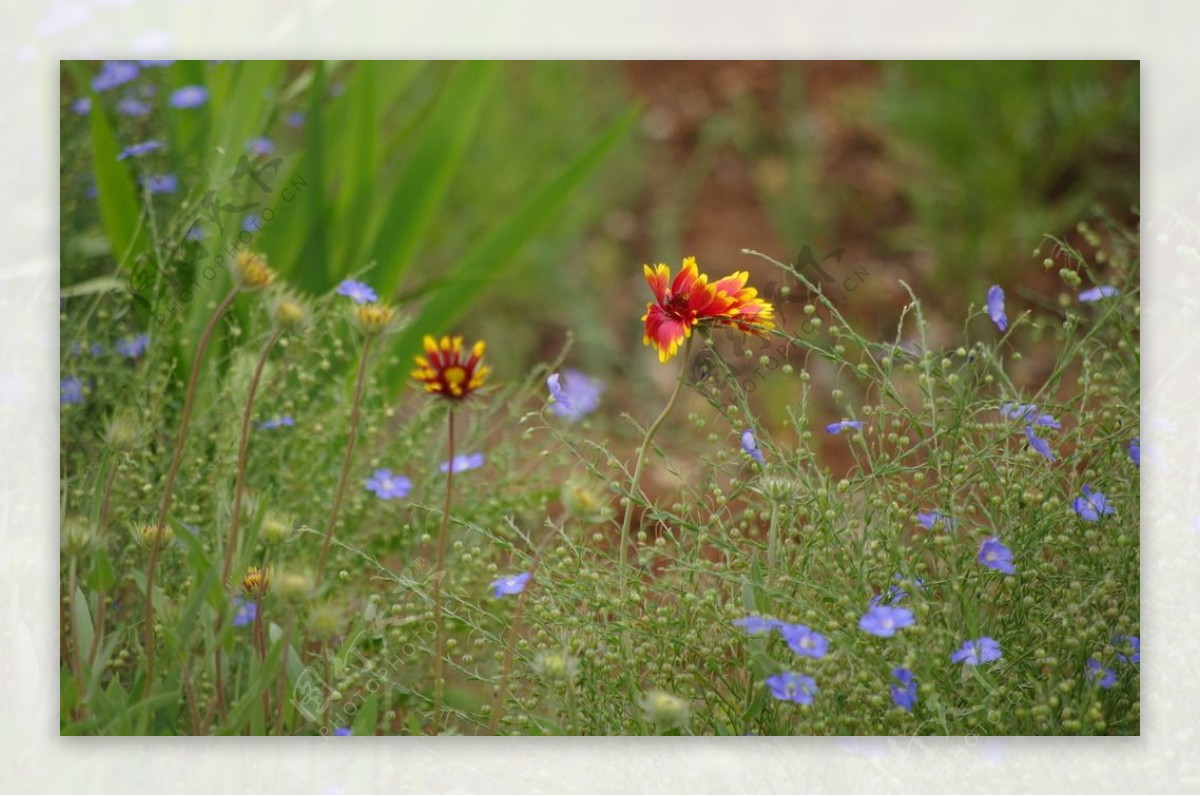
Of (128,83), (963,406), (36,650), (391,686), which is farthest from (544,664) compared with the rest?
(128,83)

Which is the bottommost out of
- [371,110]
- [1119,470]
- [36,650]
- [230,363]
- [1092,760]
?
[1092,760]

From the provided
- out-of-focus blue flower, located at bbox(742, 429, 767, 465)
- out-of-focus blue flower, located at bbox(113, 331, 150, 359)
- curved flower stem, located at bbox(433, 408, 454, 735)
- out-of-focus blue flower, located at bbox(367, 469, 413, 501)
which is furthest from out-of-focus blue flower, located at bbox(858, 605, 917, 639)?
out-of-focus blue flower, located at bbox(113, 331, 150, 359)

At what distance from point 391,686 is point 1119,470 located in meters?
0.75

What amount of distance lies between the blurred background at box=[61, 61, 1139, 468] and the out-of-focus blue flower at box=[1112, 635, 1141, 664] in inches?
16.4

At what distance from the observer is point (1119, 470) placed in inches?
51.0

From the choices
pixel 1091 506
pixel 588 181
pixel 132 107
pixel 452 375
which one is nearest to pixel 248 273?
pixel 452 375

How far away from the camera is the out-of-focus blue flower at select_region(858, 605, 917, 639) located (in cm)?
111

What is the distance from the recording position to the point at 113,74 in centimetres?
147

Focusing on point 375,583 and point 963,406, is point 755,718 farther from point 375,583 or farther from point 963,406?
point 375,583

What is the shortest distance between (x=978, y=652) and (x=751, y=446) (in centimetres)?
27

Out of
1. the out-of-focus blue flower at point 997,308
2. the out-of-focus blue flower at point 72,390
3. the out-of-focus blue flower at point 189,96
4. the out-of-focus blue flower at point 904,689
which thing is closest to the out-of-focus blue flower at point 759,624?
the out-of-focus blue flower at point 904,689

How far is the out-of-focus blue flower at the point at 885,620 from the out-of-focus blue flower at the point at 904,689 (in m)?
0.04

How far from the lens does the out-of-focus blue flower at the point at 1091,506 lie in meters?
1.24

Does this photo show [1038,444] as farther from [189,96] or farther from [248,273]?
[189,96]
